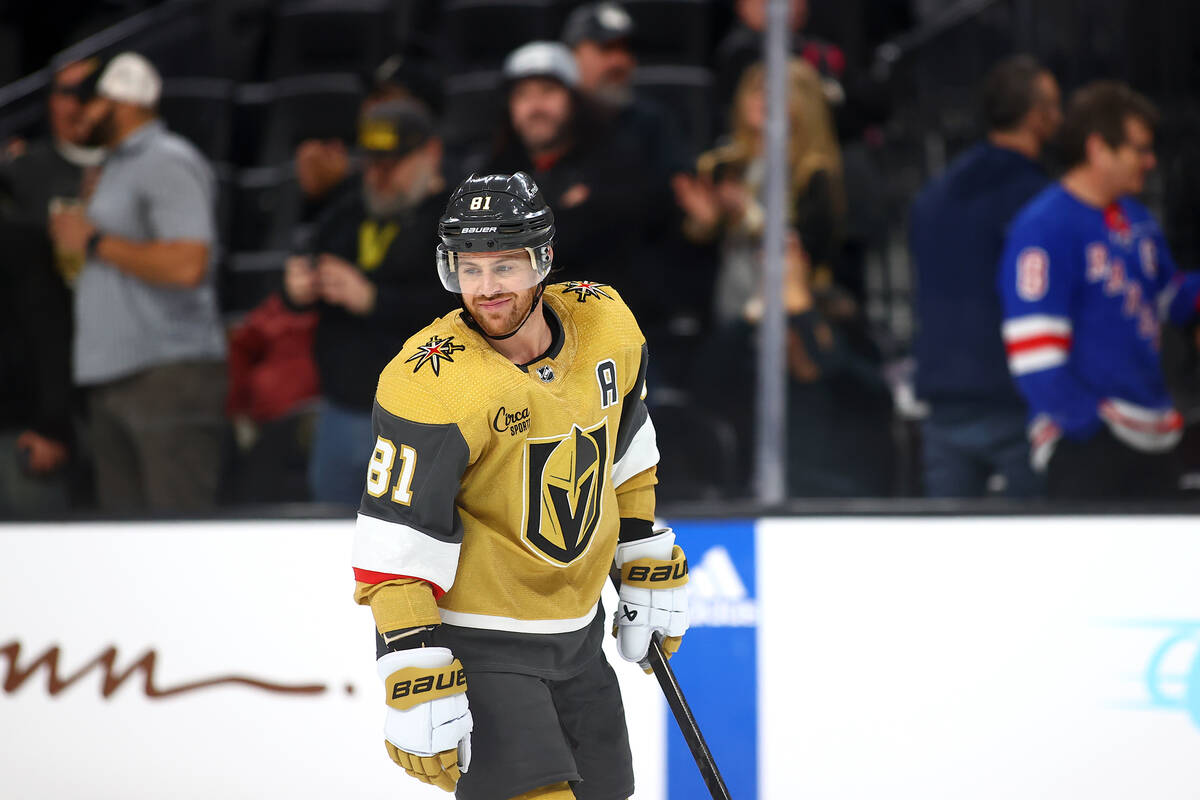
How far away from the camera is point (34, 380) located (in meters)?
3.72

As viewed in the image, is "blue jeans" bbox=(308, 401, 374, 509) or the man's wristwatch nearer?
"blue jeans" bbox=(308, 401, 374, 509)

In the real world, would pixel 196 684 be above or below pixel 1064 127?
below

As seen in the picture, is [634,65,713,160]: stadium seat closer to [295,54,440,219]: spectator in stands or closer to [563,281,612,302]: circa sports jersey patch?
[295,54,440,219]: spectator in stands

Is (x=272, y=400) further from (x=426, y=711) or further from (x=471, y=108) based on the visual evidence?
(x=426, y=711)

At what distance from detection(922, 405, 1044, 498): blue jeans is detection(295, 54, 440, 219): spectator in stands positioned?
5.38 feet

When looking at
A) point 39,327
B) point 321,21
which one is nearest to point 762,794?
point 39,327

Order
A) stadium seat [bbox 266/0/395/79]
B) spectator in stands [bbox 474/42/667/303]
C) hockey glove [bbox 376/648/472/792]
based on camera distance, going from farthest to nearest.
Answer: stadium seat [bbox 266/0/395/79], spectator in stands [bbox 474/42/667/303], hockey glove [bbox 376/648/472/792]

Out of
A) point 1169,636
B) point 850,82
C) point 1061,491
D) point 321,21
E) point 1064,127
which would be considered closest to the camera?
point 1169,636

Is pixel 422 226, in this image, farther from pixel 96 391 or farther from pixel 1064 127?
pixel 1064 127

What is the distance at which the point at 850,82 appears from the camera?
156 inches

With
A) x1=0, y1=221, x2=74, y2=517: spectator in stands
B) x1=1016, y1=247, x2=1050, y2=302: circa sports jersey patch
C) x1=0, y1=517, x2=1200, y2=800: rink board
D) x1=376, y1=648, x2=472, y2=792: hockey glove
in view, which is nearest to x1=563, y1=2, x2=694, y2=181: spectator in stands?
x1=1016, y1=247, x2=1050, y2=302: circa sports jersey patch

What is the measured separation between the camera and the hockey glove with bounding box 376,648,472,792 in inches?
71.4

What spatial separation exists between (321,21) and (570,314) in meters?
3.33

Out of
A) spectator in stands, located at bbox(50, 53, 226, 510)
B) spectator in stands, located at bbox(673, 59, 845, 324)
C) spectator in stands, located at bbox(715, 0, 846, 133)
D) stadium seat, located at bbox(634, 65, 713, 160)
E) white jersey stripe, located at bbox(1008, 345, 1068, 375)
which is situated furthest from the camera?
stadium seat, located at bbox(634, 65, 713, 160)
